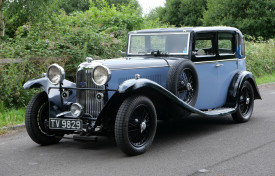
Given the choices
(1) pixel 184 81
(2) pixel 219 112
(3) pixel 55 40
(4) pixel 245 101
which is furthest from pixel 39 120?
(3) pixel 55 40

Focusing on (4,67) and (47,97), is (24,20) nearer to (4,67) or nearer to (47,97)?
(4,67)

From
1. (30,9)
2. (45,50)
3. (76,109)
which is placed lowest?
(76,109)

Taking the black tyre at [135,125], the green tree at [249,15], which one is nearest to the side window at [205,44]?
the black tyre at [135,125]

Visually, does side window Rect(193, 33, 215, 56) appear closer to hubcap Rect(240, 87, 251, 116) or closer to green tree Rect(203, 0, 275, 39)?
hubcap Rect(240, 87, 251, 116)

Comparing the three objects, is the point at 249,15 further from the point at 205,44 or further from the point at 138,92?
the point at 138,92

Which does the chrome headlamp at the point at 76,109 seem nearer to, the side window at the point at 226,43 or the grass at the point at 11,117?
the grass at the point at 11,117

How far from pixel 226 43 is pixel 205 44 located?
58 centimetres

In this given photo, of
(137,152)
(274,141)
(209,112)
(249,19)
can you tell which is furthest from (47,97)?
(249,19)

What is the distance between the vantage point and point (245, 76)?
749 centimetres

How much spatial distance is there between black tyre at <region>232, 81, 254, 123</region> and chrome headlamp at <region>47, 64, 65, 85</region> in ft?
11.2

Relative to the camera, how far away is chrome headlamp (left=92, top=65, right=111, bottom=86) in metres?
5.25

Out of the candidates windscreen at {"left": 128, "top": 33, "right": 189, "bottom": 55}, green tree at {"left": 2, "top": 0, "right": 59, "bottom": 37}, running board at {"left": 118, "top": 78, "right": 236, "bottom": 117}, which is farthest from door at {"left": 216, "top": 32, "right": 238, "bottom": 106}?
green tree at {"left": 2, "top": 0, "right": 59, "bottom": 37}

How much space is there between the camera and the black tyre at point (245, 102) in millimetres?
7500

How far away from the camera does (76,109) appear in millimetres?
5484
